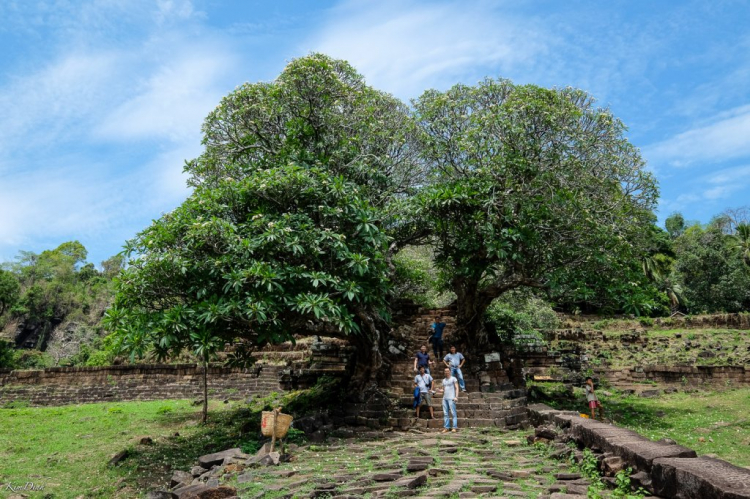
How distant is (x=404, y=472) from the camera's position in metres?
7.00

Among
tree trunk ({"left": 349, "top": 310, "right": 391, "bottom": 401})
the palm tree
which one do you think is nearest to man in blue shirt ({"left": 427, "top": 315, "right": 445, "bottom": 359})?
tree trunk ({"left": 349, "top": 310, "right": 391, "bottom": 401})

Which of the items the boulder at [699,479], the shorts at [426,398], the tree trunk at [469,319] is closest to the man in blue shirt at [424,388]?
the shorts at [426,398]

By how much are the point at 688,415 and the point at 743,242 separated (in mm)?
29648

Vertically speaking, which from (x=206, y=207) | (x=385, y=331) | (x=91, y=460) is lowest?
(x=91, y=460)

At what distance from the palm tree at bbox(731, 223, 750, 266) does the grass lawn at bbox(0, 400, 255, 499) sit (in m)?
34.1

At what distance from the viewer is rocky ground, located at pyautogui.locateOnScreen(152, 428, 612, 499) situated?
6125mm

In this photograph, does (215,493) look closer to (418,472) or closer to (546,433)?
(418,472)

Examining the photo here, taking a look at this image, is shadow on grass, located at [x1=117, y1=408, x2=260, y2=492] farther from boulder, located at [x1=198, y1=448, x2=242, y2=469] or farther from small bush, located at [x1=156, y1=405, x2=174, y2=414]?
small bush, located at [x1=156, y1=405, x2=174, y2=414]

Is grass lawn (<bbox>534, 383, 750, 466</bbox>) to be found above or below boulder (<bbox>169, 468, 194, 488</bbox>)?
below

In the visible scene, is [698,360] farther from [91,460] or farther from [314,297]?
[91,460]

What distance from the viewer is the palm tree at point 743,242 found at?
1442 inches

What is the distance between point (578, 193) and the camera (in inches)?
509

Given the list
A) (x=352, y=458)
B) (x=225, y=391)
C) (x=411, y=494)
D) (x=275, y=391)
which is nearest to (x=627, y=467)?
(x=411, y=494)

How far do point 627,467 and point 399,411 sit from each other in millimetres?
6791
